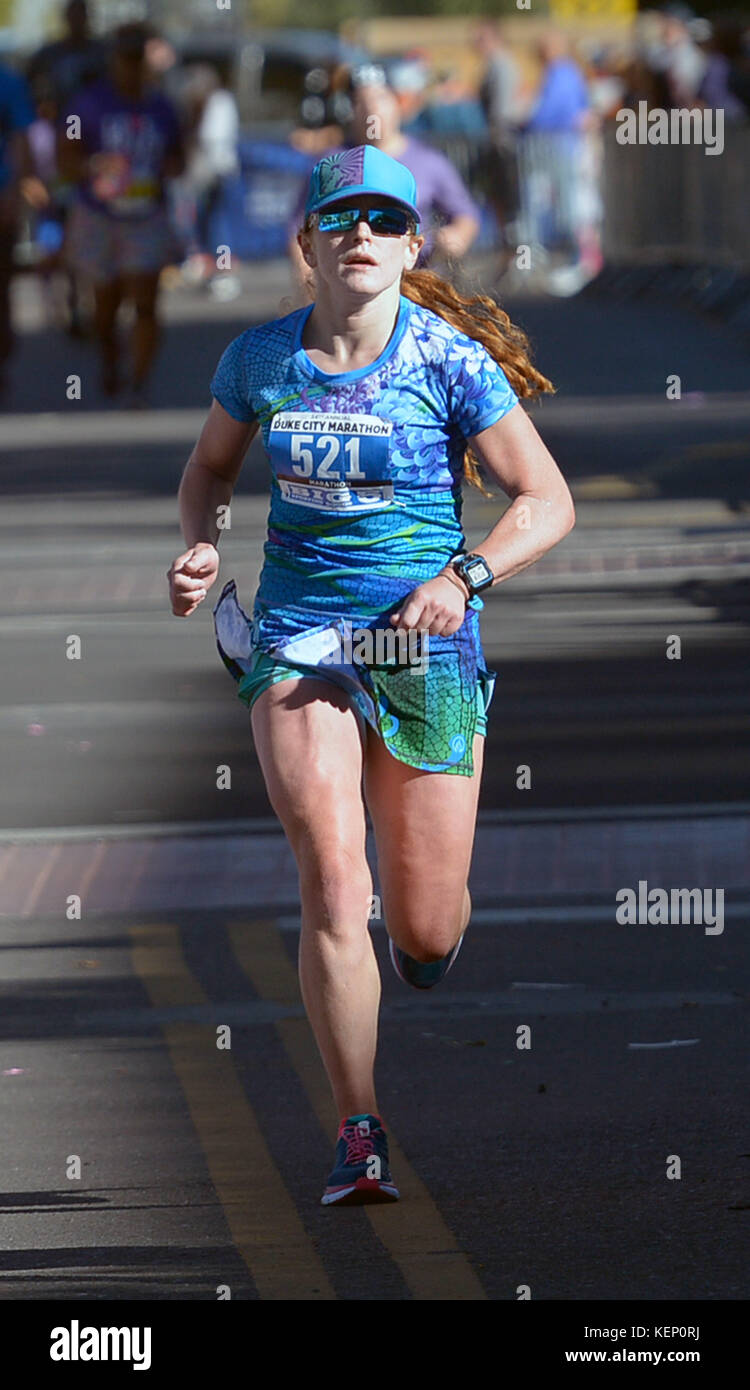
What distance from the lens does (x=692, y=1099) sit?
19.6 feet

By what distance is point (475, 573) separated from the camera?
5320 millimetres

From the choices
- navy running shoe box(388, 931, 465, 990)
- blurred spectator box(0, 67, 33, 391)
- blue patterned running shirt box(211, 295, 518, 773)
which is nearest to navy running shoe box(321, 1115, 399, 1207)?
navy running shoe box(388, 931, 465, 990)

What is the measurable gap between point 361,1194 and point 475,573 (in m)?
1.14

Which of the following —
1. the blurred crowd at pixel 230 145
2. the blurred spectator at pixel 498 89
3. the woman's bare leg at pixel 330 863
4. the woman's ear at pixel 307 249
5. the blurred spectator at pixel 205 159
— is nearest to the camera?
the woman's bare leg at pixel 330 863

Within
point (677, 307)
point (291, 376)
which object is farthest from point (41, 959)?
point (677, 307)

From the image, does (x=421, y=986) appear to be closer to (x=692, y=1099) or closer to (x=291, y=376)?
(x=692, y=1099)

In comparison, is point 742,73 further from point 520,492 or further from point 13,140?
point 520,492

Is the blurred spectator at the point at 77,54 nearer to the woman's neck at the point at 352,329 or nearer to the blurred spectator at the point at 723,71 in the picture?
the blurred spectator at the point at 723,71

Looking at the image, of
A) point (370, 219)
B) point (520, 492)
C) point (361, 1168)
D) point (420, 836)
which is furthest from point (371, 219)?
point (361, 1168)

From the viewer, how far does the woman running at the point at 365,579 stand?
529cm

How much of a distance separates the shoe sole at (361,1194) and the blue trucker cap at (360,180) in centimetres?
176

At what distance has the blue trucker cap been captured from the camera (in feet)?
17.4

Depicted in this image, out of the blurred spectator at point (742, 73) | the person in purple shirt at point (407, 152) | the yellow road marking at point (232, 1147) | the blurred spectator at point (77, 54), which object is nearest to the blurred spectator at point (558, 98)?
the blurred spectator at point (77, 54)

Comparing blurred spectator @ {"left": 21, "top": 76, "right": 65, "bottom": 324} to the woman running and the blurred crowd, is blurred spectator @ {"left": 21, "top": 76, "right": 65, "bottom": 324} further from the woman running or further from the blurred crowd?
the woman running
